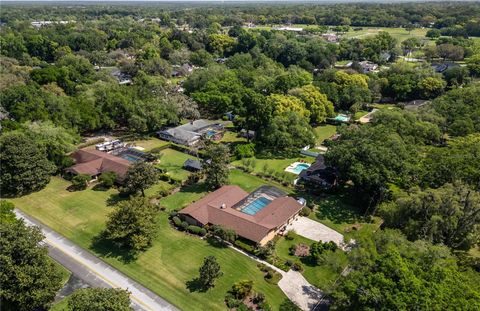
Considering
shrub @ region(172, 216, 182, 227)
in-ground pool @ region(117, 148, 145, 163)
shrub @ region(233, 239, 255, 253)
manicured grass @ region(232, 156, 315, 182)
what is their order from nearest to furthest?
shrub @ region(233, 239, 255, 253) → shrub @ region(172, 216, 182, 227) → manicured grass @ region(232, 156, 315, 182) → in-ground pool @ region(117, 148, 145, 163)

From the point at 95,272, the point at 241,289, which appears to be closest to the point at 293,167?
the point at 241,289

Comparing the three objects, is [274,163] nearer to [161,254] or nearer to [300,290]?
[161,254]

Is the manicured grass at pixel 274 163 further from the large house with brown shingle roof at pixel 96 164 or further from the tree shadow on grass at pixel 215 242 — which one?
the tree shadow on grass at pixel 215 242

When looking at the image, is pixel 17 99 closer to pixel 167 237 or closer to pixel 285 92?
pixel 167 237

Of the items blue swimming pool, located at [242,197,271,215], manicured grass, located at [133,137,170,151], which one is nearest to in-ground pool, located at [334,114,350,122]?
manicured grass, located at [133,137,170,151]

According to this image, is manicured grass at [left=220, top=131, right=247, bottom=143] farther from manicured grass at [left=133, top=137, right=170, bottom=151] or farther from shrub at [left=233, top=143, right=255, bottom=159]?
manicured grass at [left=133, top=137, right=170, bottom=151]

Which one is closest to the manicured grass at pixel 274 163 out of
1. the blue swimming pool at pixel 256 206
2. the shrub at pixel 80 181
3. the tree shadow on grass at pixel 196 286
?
the blue swimming pool at pixel 256 206

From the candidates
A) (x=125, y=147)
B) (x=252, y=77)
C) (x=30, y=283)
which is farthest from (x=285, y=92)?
(x=30, y=283)
